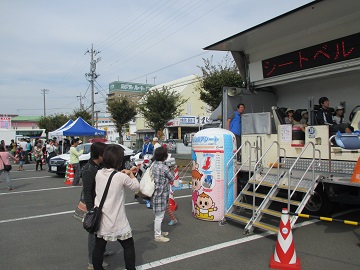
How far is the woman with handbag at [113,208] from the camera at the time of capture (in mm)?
3545

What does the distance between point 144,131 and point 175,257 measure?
4828cm

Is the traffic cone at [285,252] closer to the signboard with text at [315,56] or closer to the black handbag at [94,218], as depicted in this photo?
the black handbag at [94,218]

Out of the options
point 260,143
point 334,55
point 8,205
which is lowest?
point 8,205

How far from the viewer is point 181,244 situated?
5.16 metres

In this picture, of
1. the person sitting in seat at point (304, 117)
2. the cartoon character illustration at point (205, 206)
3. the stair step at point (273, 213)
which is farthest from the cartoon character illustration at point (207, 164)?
the person sitting in seat at point (304, 117)

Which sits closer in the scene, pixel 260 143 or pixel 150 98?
pixel 260 143

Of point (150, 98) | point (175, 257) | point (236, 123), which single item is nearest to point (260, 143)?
point (236, 123)

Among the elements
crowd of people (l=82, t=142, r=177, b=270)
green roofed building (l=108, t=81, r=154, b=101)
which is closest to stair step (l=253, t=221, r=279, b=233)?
crowd of people (l=82, t=142, r=177, b=270)

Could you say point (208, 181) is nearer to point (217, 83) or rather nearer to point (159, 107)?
point (217, 83)

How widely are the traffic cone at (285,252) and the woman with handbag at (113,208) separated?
190 cm

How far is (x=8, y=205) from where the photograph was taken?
8.57 metres

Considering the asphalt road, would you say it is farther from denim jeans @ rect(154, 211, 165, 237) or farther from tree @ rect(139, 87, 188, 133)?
tree @ rect(139, 87, 188, 133)

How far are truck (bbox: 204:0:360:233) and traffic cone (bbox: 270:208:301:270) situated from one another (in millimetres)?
849

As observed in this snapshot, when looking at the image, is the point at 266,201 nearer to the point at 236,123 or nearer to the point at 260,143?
the point at 260,143
